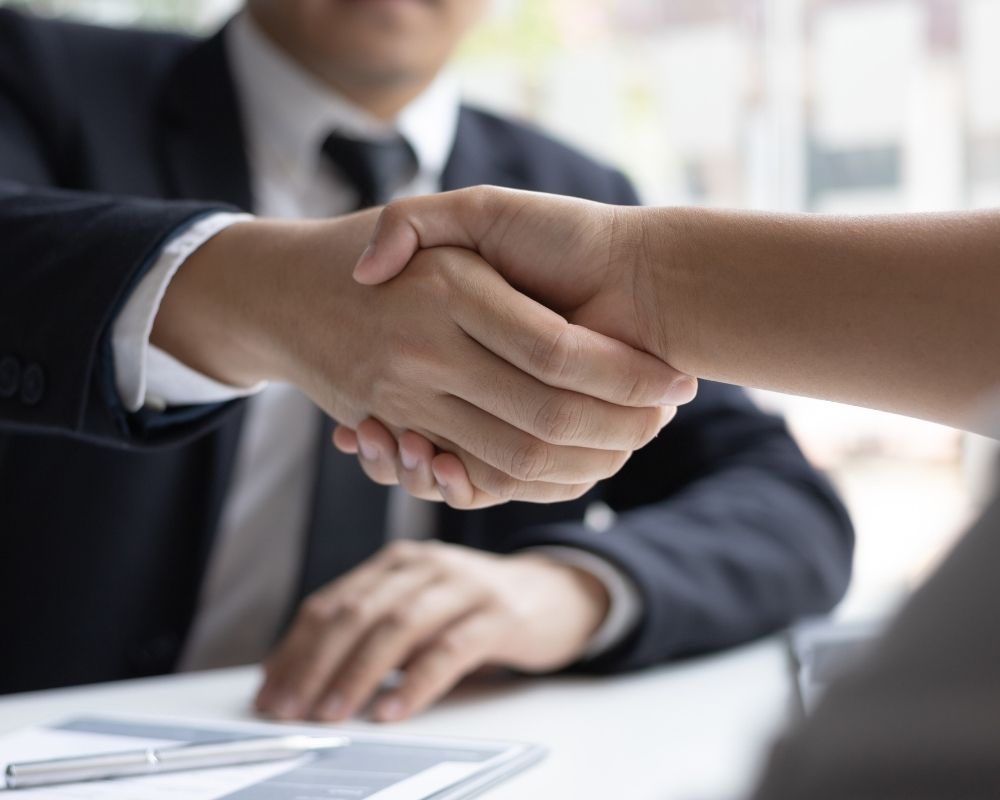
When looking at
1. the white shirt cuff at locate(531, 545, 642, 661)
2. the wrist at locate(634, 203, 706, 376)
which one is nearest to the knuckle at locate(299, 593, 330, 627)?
the white shirt cuff at locate(531, 545, 642, 661)

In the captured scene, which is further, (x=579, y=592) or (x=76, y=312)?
(x=579, y=592)

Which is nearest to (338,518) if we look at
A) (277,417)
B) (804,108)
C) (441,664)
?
(277,417)

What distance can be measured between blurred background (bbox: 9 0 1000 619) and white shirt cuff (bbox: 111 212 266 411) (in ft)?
7.12

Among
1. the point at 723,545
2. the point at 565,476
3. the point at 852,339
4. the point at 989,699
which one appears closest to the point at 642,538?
the point at 723,545

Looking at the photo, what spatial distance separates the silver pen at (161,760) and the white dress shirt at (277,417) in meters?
0.56

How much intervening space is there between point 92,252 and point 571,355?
359 mm

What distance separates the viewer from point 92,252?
0.80 m

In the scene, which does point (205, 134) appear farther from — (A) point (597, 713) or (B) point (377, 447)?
(A) point (597, 713)

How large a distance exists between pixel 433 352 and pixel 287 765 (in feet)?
0.84

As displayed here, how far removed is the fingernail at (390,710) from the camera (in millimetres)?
789

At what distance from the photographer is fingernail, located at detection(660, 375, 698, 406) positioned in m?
0.71

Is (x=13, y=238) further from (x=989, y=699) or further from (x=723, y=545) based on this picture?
(x=989, y=699)

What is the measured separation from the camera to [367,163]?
1.29 meters

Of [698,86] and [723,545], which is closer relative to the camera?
[723,545]
